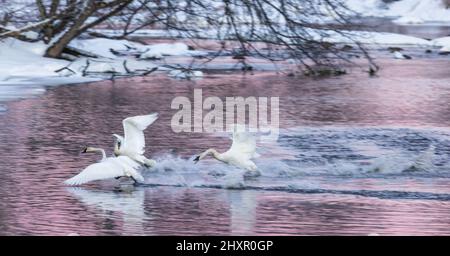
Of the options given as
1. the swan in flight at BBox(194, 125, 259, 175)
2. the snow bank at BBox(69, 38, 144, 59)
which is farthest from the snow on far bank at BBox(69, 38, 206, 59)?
the swan in flight at BBox(194, 125, 259, 175)

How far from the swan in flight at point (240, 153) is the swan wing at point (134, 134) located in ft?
2.25

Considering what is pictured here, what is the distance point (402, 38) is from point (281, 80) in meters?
17.4

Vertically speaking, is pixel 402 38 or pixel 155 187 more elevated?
pixel 155 187

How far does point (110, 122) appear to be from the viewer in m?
18.3

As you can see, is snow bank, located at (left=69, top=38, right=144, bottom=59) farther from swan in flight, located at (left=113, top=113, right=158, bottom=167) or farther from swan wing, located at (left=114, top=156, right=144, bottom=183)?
swan wing, located at (left=114, top=156, right=144, bottom=183)

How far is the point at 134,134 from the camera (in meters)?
13.0

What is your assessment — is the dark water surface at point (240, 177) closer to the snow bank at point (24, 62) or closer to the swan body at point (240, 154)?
the swan body at point (240, 154)

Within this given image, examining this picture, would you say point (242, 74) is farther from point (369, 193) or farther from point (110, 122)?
point (369, 193)

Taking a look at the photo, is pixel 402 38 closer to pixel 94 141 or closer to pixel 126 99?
pixel 126 99
